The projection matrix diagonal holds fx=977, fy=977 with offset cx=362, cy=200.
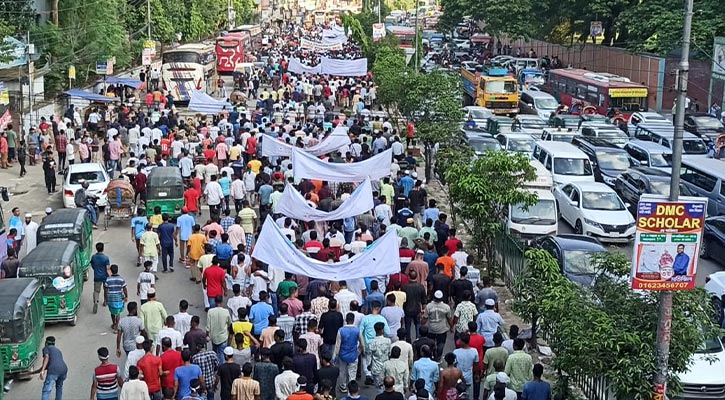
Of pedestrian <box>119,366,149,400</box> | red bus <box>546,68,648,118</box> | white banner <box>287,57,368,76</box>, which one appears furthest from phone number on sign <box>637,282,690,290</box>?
white banner <box>287,57,368,76</box>

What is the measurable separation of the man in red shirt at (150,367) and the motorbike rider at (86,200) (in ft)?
38.6

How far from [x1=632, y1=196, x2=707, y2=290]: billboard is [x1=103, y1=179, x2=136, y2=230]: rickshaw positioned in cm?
1590

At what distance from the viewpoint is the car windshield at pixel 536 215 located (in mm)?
23031

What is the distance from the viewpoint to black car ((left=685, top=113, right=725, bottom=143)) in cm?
3800

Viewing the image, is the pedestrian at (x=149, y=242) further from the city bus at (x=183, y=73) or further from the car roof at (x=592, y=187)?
the city bus at (x=183, y=73)

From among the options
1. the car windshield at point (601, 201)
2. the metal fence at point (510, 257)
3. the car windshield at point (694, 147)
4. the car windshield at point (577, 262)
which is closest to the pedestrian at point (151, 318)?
the metal fence at point (510, 257)

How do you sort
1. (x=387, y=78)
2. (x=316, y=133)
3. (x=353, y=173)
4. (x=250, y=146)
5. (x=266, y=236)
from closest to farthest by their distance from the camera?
(x=266, y=236), (x=353, y=173), (x=250, y=146), (x=316, y=133), (x=387, y=78)

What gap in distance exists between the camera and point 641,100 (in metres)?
42.3

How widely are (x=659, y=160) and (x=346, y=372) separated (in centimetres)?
1818

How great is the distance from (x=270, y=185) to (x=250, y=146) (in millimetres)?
5388

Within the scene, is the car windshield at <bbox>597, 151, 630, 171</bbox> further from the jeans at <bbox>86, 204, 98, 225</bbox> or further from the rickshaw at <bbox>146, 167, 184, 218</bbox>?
the jeans at <bbox>86, 204, 98, 225</bbox>

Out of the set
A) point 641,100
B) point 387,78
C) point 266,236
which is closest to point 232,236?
point 266,236

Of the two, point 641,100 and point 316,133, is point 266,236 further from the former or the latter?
point 641,100

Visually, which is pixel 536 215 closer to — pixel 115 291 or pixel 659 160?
pixel 659 160
